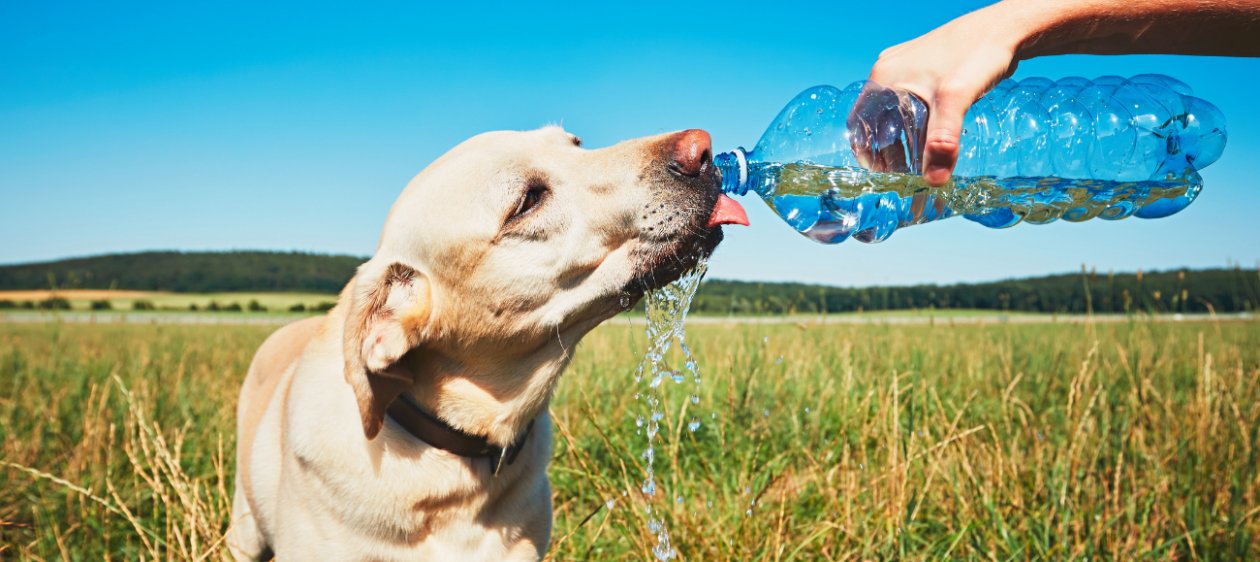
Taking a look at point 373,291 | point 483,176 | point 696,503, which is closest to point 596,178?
point 483,176

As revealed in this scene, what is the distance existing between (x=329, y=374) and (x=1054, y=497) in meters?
2.82

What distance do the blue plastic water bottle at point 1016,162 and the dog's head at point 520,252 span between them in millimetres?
339

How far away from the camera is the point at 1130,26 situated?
1.93 m

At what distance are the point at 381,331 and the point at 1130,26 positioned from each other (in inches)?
90.7

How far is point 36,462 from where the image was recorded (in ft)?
13.3

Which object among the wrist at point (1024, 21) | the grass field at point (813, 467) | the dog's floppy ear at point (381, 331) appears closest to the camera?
the wrist at point (1024, 21)

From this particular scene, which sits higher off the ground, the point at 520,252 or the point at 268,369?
the point at 520,252

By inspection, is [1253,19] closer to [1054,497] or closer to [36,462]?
[1054,497]

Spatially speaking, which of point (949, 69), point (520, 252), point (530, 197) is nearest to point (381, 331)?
point (520, 252)

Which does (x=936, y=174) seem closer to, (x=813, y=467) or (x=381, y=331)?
(x=381, y=331)

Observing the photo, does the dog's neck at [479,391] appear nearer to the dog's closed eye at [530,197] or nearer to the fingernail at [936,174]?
the dog's closed eye at [530,197]

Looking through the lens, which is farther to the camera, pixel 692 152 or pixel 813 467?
pixel 813 467

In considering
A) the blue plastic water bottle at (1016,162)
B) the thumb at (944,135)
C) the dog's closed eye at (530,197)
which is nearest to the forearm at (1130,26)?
the thumb at (944,135)

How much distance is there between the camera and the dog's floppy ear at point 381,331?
2.14 m
